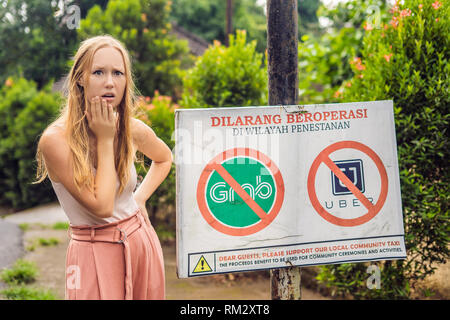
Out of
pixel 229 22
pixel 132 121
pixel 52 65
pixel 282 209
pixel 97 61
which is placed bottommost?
pixel 282 209

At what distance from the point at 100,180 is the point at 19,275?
425cm

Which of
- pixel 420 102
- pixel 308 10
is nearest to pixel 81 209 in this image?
pixel 420 102

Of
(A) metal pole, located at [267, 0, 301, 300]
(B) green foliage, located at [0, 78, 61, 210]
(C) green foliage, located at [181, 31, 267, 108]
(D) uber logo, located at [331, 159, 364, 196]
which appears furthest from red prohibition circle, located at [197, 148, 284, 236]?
(B) green foliage, located at [0, 78, 61, 210]

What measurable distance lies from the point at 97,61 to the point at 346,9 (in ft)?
17.2

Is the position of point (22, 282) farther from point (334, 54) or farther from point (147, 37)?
point (147, 37)

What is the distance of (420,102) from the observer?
10.6 ft

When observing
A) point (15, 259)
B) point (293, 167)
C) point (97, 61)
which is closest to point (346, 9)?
point (293, 167)

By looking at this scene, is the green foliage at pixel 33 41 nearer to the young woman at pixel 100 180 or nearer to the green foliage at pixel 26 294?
the green foliage at pixel 26 294

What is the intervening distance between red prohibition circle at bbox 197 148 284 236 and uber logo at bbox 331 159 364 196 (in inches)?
11.7

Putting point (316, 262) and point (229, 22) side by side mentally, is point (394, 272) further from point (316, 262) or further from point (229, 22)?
point (229, 22)

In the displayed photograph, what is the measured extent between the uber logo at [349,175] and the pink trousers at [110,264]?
3.35ft

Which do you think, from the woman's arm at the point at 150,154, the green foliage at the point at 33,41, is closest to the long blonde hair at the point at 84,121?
the woman's arm at the point at 150,154

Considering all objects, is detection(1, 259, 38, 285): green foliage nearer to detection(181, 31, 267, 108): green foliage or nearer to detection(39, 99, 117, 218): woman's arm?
detection(181, 31, 267, 108): green foliage

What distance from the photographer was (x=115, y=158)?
2.02 m
